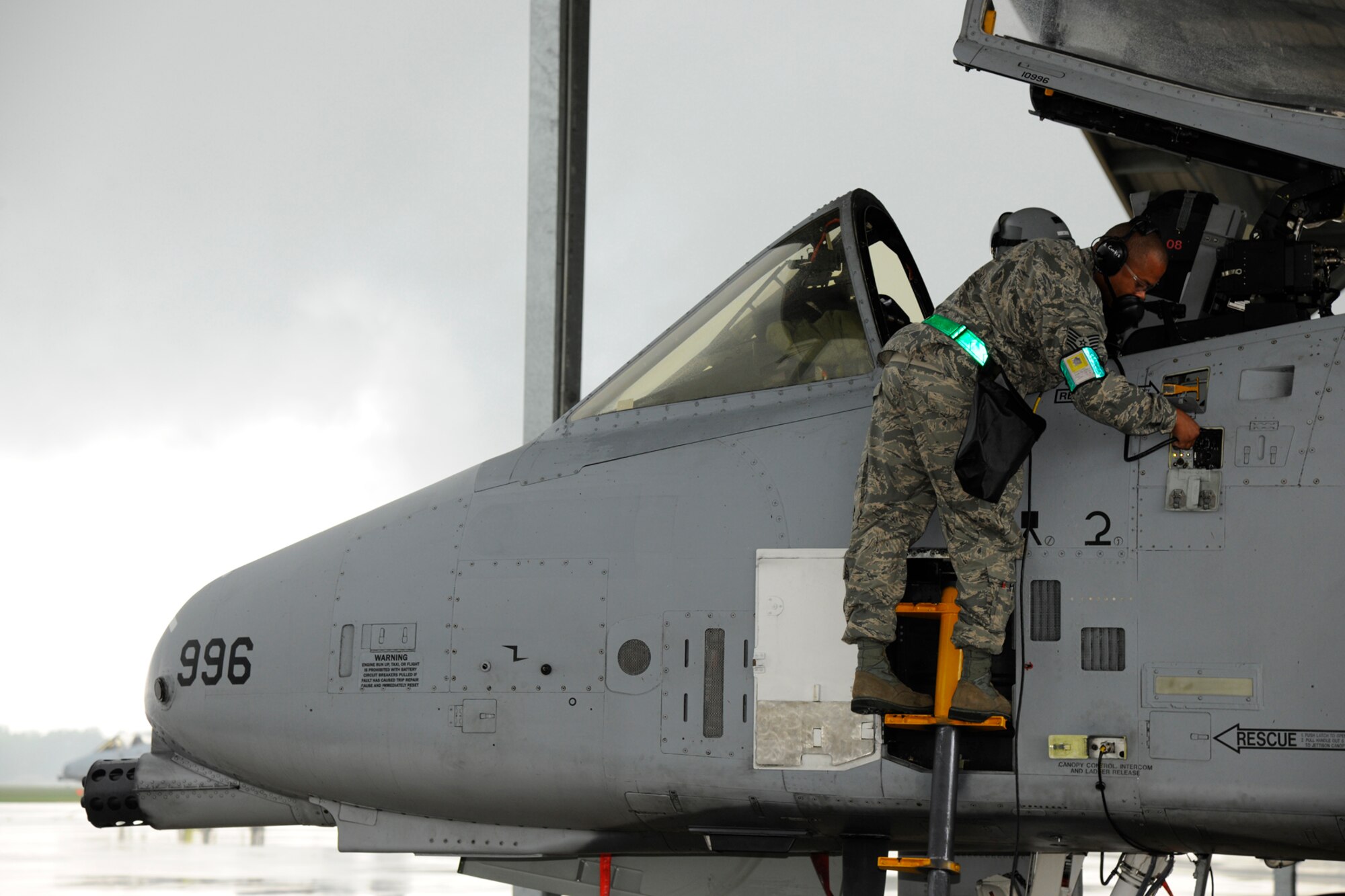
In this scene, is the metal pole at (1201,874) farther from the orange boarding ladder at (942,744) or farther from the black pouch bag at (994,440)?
the black pouch bag at (994,440)

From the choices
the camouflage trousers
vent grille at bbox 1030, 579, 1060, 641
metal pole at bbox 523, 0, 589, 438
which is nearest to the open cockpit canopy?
the camouflage trousers

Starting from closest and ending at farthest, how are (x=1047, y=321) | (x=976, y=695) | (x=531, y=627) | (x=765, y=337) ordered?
1. (x=976, y=695)
2. (x=1047, y=321)
3. (x=531, y=627)
4. (x=765, y=337)

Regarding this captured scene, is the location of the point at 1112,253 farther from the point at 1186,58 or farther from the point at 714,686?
the point at 714,686

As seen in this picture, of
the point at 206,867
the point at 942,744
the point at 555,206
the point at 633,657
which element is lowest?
the point at 206,867

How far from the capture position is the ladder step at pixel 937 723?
3.82 metres

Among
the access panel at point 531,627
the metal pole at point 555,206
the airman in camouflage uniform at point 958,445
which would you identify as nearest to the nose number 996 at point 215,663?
the access panel at point 531,627

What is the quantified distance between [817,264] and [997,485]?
1563 mm

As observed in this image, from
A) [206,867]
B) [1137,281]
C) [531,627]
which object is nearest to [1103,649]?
[1137,281]

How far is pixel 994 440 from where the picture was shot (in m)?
3.76

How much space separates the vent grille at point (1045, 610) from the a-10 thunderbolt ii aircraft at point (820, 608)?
0.03ft

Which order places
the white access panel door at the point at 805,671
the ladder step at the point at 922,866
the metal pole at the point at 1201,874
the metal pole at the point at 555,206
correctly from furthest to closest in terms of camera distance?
1. the metal pole at the point at 555,206
2. the metal pole at the point at 1201,874
3. the white access panel door at the point at 805,671
4. the ladder step at the point at 922,866

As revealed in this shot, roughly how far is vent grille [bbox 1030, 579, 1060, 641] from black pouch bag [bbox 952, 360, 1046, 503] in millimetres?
412

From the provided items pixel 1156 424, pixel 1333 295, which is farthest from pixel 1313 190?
pixel 1156 424

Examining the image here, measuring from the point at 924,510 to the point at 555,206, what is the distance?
5.98 metres
